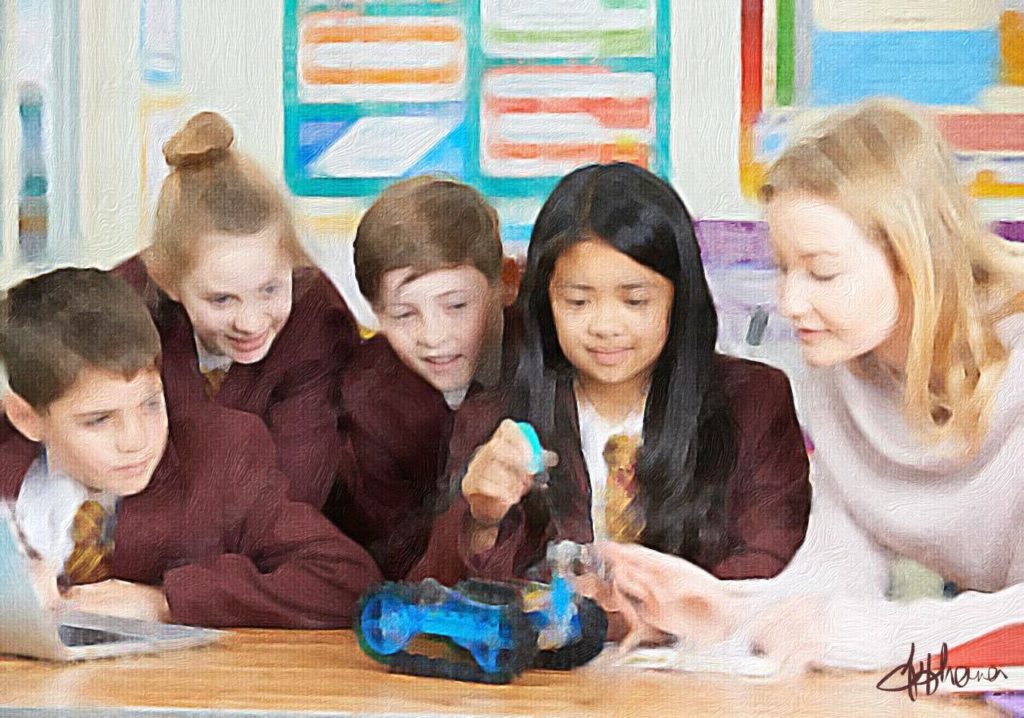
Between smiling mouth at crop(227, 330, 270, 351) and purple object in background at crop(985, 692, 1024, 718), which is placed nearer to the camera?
purple object in background at crop(985, 692, 1024, 718)

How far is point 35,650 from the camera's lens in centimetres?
135

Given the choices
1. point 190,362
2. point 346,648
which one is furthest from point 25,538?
point 346,648

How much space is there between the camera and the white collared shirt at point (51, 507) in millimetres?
1359

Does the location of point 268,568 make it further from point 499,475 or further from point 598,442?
point 598,442

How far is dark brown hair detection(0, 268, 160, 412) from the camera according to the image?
1341 mm

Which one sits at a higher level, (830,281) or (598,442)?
(830,281)

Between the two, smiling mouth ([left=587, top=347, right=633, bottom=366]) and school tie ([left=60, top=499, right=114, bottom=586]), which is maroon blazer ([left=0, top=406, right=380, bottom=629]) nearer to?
school tie ([left=60, top=499, right=114, bottom=586])

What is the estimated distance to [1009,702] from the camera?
1.27m

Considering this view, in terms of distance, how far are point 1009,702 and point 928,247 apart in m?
0.48

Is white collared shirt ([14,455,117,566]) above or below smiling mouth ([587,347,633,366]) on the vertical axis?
below
